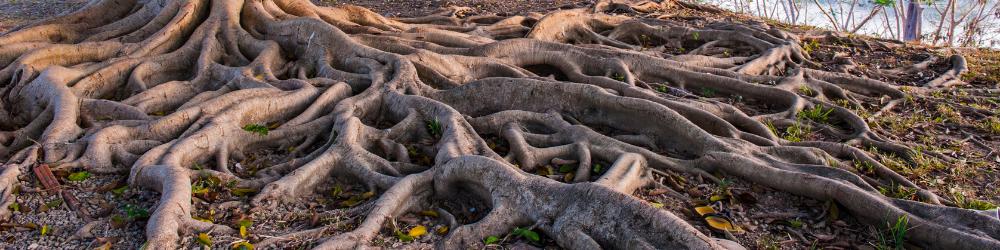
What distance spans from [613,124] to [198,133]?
3.08 meters

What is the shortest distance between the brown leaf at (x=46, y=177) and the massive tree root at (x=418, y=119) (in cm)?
13

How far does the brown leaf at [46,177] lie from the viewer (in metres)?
3.20

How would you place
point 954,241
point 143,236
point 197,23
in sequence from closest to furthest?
point 954,241
point 143,236
point 197,23

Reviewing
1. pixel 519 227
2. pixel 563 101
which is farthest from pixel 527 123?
pixel 519 227

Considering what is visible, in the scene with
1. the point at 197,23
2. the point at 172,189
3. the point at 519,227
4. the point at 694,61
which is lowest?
the point at 519,227

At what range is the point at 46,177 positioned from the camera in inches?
128

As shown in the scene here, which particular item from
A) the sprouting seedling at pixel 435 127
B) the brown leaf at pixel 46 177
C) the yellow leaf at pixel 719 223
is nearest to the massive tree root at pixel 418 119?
the sprouting seedling at pixel 435 127

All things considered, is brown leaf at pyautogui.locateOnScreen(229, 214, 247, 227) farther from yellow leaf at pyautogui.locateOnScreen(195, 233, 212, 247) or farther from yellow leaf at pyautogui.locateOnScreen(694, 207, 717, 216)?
yellow leaf at pyautogui.locateOnScreen(694, 207, 717, 216)

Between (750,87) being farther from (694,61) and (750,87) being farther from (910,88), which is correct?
(910,88)

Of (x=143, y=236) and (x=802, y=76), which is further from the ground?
(x=802, y=76)

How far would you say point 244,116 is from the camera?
13.3 feet

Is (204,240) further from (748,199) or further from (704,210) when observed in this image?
(748,199)

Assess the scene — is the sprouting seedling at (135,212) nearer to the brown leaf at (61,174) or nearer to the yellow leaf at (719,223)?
the brown leaf at (61,174)

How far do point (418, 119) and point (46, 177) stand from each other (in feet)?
7.73
